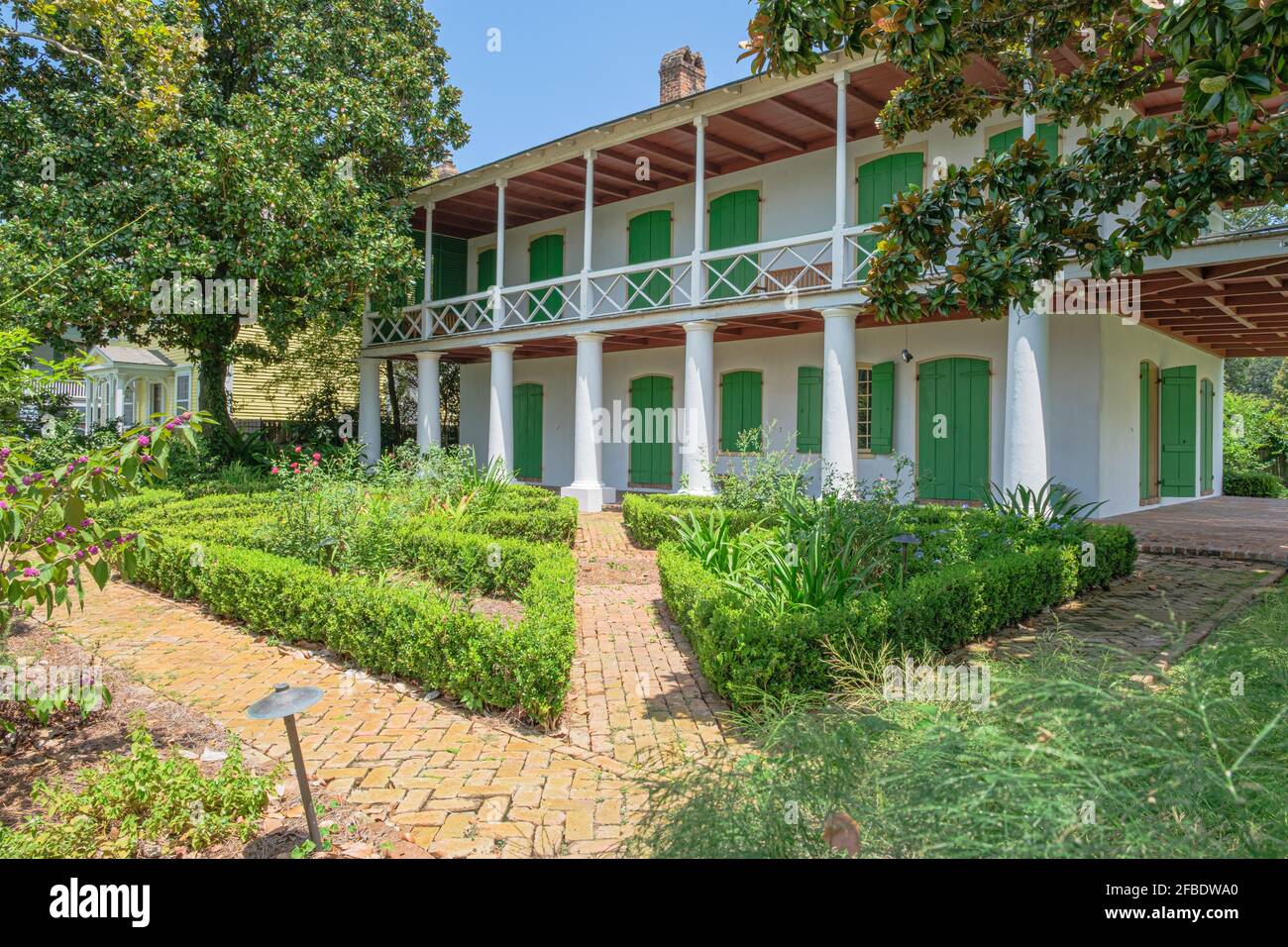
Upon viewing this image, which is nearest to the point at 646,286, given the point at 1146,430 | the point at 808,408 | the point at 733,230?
the point at 733,230

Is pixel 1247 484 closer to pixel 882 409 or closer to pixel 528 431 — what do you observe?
pixel 882 409

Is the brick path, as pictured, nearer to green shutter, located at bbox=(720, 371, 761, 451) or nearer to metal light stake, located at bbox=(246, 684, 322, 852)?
metal light stake, located at bbox=(246, 684, 322, 852)

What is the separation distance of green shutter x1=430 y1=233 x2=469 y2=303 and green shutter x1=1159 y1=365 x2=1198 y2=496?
1588 centimetres

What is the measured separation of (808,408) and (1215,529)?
653 cm

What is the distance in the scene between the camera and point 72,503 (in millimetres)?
3494

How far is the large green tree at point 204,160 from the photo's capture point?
12.5m

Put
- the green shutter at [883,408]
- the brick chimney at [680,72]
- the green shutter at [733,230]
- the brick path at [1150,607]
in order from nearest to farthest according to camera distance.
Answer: the brick path at [1150,607]
the green shutter at [883,408]
the green shutter at [733,230]
the brick chimney at [680,72]

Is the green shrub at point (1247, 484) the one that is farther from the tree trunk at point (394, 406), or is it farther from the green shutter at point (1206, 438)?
the tree trunk at point (394, 406)

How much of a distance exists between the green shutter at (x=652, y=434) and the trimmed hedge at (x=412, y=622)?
938cm

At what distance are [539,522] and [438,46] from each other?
13.7 meters

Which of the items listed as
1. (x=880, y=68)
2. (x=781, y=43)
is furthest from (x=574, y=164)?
(x=781, y=43)

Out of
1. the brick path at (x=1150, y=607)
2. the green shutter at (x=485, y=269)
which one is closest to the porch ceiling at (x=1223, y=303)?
the brick path at (x=1150, y=607)

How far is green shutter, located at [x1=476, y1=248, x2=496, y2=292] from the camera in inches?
782

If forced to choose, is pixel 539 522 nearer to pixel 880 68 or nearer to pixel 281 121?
pixel 880 68
